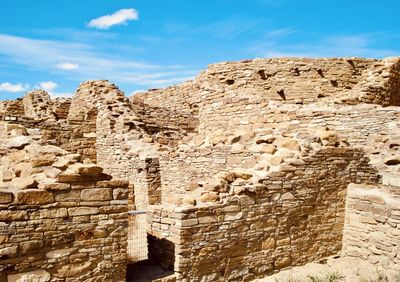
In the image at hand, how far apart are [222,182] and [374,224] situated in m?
3.22

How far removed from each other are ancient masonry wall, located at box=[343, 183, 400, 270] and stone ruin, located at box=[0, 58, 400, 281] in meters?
0.02

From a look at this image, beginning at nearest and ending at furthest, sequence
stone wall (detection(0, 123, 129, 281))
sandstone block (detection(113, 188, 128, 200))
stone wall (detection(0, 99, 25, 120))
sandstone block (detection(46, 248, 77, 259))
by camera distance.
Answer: stone wall (detection(0, 123, 129, 281))
sandstone block (detection(46, 248, 77, 259))
sandstone block (detection(113, 188, 128, 200))
stone wall (detection(0, 99, 25, 120))

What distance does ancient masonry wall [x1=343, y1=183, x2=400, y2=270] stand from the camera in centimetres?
710

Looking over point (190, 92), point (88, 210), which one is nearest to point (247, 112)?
point (88, 210)

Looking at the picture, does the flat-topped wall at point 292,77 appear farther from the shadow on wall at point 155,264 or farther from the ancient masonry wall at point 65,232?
the ancient masonry wall at point 65,232

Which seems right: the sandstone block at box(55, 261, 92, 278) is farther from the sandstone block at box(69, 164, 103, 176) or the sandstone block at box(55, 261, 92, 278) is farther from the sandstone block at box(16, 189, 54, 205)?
the sandstone block at box(69, 164, 103, 176)

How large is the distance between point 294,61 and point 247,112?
435cm

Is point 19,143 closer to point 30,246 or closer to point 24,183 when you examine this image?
point 24,183

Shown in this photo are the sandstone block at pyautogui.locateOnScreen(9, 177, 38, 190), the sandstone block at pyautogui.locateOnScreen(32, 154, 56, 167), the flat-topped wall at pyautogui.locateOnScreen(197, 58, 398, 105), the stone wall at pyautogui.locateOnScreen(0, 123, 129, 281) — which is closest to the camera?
the stone wall at pyautogui.locateOnScreen(0, 123, 129, 281)

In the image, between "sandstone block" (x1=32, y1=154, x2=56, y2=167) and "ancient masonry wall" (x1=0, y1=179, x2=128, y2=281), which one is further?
"sandstone block" (x1=32, y1=154, x2=56, y2=167)

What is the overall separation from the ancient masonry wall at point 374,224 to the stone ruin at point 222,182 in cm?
2

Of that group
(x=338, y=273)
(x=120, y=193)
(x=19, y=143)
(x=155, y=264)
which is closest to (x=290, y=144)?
(x=338, y=273)

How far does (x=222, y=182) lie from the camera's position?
6.64 metres

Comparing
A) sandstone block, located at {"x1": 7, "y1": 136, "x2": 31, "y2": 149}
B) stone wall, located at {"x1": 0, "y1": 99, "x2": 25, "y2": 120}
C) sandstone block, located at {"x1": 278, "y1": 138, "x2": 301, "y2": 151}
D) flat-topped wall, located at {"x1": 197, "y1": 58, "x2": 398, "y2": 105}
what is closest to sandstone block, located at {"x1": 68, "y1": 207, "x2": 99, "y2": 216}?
sandstone block, located at {"x1": 7, "y1": 136, "x2": 31, "y2": 149}
